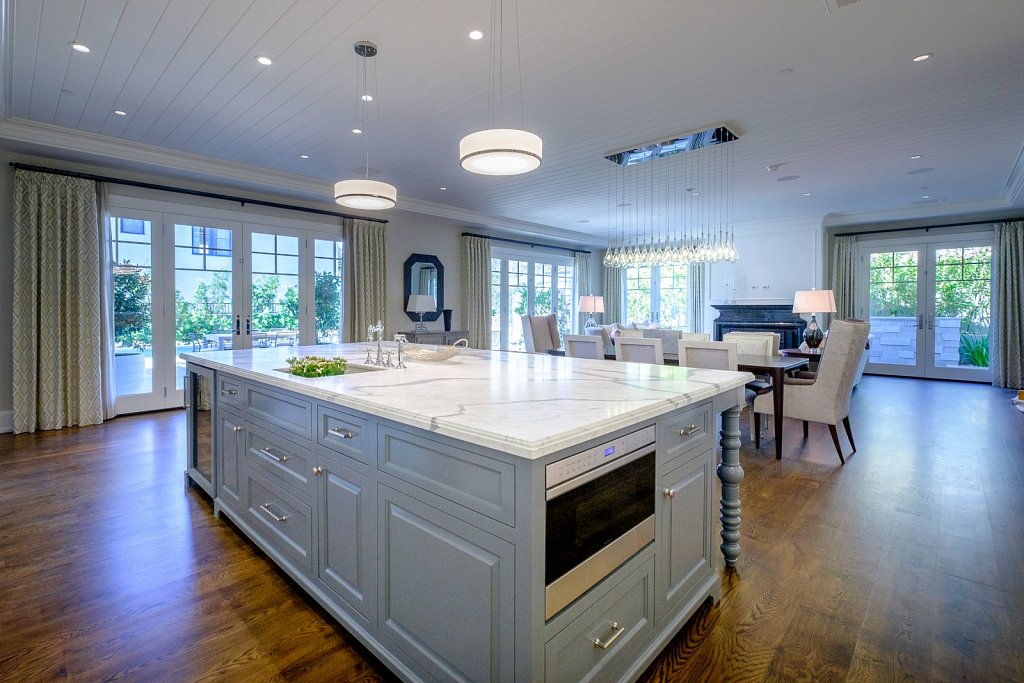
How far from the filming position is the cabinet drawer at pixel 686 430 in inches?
64.5

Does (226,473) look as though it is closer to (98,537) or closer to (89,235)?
(98,537)

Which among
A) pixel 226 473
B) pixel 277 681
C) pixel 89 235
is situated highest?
pixel 89 235

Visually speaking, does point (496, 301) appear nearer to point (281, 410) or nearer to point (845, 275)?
point (845, 275)

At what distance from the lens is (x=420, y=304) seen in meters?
7.04

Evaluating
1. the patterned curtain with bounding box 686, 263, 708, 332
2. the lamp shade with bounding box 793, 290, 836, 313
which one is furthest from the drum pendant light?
the patterned curtain with bounding box 686, 263, 708, 332

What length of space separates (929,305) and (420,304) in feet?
25.8

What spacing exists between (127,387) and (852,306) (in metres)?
10.2

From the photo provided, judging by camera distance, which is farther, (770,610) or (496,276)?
(496,276)

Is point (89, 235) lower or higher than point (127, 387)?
higher

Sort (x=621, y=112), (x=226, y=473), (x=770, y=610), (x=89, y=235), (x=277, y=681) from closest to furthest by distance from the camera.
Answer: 1. (x=277, y=681)
2. (x=770, y=610)
3. (x=226, y=473)
4. (x=621, y=112)
5. (x=89, y=235)

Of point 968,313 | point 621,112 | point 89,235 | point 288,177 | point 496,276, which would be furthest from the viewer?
point 496,276

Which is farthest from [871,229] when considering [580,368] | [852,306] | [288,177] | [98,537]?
[98,537]

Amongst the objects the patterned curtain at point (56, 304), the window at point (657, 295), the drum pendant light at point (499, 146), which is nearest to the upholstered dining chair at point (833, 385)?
the drum pendant light at point (499, 146)

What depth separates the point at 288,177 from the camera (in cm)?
575
